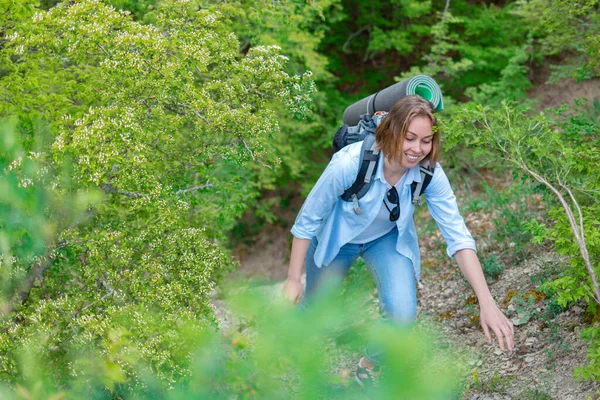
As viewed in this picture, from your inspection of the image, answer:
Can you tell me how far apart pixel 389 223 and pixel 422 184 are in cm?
35

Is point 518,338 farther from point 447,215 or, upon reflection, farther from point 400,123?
point 400,123

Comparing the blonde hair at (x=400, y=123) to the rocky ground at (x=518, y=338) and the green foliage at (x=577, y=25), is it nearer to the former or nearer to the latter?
the rocky ground at (x=518, y=338)

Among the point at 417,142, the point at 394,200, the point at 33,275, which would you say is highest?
the point at 417,142

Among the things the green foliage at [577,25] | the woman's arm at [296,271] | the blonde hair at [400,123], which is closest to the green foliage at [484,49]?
the green foliage at [577,25]

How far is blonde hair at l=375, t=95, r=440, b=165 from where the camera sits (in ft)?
10.4

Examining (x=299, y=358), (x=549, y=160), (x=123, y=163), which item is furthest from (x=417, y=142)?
(x=123, y=163)

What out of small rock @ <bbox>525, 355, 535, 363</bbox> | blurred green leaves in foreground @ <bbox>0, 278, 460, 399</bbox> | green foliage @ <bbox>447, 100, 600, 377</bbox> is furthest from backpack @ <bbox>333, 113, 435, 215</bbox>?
small rock @ <bbox>525, 355, 535, 363</bbox>

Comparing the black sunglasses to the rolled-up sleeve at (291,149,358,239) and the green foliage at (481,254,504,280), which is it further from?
the green foliage at (481,254,504,280)

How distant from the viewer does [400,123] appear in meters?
3.18

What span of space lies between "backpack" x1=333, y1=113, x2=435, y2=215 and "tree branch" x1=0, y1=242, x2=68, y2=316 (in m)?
2.08

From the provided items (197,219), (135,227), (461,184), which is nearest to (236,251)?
(461,184)

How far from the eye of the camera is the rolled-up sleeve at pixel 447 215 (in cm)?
325

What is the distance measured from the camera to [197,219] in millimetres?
5680

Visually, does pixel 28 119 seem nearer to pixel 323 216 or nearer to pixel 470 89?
pixel 323 216
